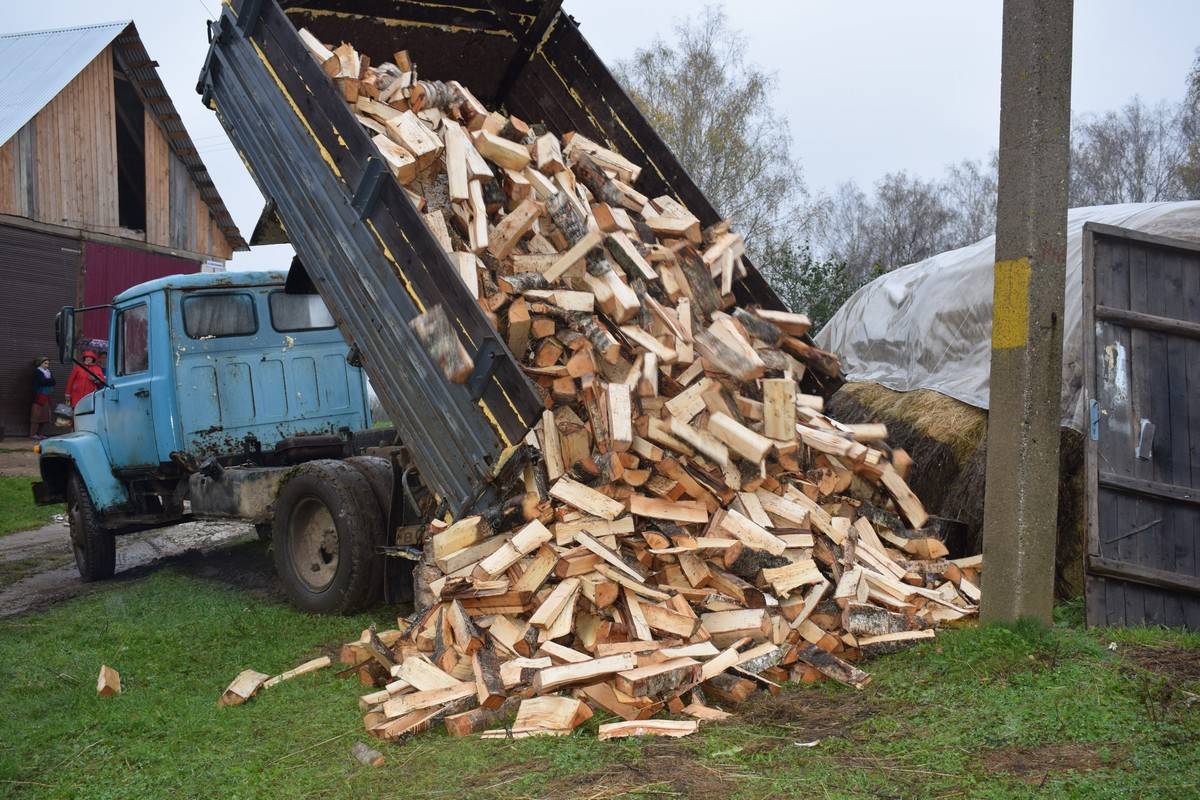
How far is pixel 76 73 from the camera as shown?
18578 millimetres

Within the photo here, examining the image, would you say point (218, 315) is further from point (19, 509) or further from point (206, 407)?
point (19, 509)

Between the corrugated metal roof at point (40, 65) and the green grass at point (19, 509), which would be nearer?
the green grass at point (19, 509)

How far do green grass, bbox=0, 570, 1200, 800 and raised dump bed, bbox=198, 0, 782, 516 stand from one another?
137 cm

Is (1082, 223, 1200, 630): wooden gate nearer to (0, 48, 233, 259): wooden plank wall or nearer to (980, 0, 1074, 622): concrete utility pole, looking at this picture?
(980, 0, 1074, 622): concrete utility pole

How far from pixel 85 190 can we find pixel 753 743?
19853mm

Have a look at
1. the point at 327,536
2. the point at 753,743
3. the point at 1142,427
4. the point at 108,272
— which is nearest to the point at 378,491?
the point at 327,536

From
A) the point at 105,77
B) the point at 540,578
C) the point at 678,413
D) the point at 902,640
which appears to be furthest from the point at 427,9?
the point at 105,77

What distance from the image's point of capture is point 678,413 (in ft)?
16.1

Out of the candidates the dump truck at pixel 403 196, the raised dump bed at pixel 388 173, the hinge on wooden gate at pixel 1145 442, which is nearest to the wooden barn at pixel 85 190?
the dump truck at pixel 403 196

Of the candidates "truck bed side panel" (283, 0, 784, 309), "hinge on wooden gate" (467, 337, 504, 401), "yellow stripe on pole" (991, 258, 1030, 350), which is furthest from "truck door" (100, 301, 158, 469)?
"yellow stripe on pole" (991, 258, 1030, 350)

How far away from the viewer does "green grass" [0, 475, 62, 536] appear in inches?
453

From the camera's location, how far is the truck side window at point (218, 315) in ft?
26.0

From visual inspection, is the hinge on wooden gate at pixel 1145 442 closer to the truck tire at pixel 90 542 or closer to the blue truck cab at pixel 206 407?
the blue truck cab at pixel 206 407

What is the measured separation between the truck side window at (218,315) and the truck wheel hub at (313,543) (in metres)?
2.12
